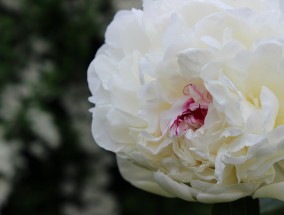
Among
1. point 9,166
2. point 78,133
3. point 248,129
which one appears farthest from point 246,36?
point 78,133

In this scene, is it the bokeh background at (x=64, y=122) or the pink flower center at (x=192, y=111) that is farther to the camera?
the bokeh background at (x=64, y=122)

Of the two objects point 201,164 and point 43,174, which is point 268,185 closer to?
point 201,164

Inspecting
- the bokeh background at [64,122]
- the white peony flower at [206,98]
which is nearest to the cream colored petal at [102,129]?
the white peony flower at [206,98]

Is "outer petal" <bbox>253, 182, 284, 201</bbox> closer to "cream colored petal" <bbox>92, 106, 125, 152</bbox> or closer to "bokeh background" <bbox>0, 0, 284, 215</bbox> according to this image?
"cream colored petal" <bbox>92, 106, 125, 152</bbox>

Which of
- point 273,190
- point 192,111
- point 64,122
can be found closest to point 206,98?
point 192,111

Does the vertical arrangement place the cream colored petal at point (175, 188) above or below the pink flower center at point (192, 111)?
below

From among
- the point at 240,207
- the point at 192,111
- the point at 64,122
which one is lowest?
the point at 64,122

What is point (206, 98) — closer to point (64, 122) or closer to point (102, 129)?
point (102, 129)

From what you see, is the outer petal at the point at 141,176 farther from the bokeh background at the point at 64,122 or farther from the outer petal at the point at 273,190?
the bokeh background at the point at 64,122
